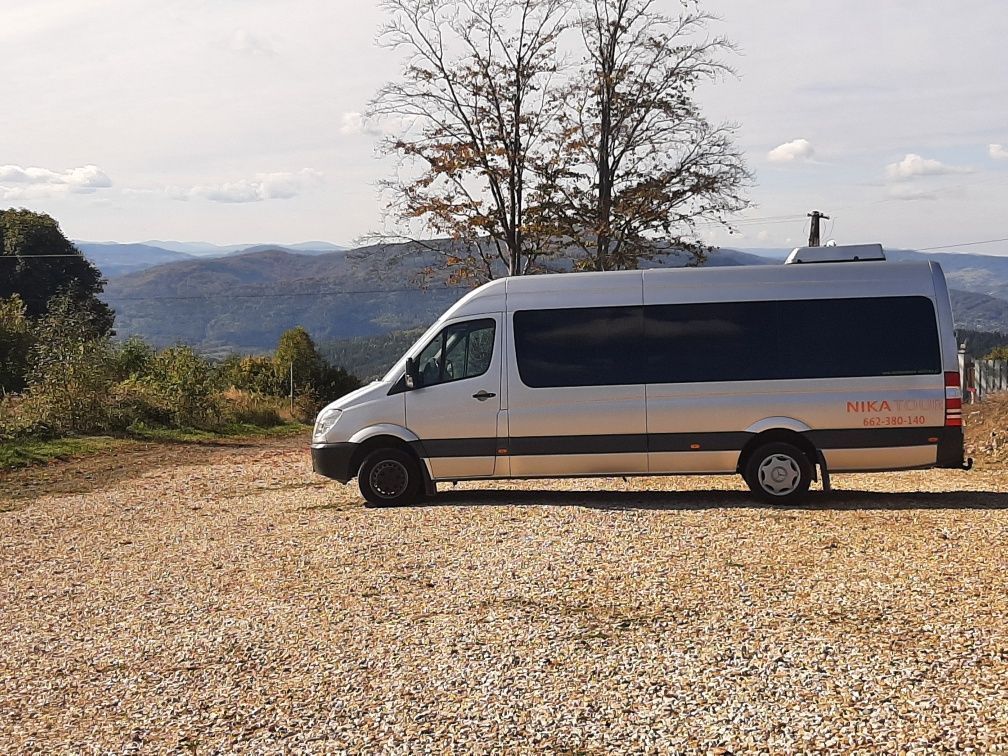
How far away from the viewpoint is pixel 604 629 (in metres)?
6.85

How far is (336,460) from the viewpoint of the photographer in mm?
12531

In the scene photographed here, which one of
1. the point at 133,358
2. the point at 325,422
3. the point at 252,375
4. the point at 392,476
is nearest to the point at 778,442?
the point at 392,476

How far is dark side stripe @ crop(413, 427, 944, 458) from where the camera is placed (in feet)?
38.3

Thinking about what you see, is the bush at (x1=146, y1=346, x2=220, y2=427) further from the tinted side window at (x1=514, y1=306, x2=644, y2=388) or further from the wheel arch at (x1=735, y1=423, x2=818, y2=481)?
the wheel arch at (x1=735, y1=423, x2=818, y2=481)

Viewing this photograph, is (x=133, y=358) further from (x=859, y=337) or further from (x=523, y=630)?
(x=523, y=630)

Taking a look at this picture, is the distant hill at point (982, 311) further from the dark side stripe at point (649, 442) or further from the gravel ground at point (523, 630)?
the gravel ground at point (523, 630)

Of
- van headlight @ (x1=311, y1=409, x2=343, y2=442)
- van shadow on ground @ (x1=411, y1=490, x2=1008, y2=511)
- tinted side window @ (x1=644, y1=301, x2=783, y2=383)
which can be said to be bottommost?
van shadow on ground @ (x1=411, y1=490, x2=1008, y2=511)

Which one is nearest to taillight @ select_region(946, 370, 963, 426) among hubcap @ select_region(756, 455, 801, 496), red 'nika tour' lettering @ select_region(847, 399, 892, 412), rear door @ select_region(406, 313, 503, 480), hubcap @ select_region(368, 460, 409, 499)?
red 'nika tour' lettering @ select_region(847, 399, 892, 412)

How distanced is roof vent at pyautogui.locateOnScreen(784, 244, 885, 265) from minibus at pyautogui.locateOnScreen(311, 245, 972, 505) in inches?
0.6

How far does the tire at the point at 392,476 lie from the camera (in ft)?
40.9

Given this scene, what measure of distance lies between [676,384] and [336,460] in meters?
3.93

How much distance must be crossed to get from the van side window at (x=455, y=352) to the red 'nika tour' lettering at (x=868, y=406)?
397 cm

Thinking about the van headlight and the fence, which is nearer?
the van headlight

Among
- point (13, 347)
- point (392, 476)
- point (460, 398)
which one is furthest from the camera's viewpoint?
point (13, 347)
